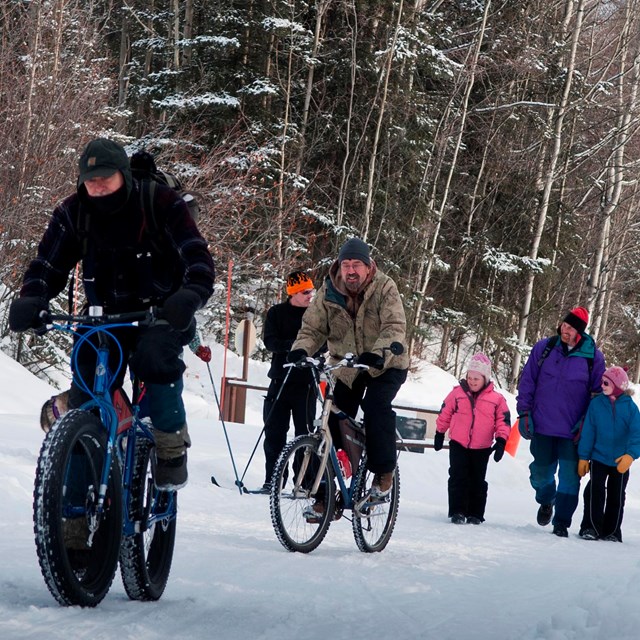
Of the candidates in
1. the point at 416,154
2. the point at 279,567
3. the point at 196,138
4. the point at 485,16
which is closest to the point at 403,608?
the point at 279,567

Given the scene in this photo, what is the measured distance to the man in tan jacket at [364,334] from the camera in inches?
269

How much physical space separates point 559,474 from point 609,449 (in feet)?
1.94

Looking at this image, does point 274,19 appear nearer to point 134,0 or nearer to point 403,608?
point 134,0

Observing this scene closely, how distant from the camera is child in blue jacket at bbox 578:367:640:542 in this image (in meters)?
9.34

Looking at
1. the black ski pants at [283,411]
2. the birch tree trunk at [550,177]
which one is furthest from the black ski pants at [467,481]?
the birch tree trunk at [550,177]

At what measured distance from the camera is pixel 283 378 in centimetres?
946

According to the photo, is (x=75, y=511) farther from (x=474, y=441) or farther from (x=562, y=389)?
(x=562, y=389)

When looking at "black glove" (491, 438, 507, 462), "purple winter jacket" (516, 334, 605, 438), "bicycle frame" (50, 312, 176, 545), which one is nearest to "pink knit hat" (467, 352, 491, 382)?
"purple winter jacket" (516, 334, 605, 438)

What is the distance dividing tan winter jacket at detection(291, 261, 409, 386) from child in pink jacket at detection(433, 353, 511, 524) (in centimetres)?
294

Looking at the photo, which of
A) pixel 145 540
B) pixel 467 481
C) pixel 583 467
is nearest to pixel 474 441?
pixel 467 481

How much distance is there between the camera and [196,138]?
77.9ft

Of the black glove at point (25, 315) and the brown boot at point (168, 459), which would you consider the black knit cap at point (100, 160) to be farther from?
the brown boot at point (168, 459)

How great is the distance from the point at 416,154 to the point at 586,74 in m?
7.04

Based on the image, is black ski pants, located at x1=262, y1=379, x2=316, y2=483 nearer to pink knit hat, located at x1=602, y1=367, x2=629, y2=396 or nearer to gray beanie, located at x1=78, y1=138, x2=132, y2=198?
pink knit hat, located at x1=602, y1=367, x2=629, y2=396
